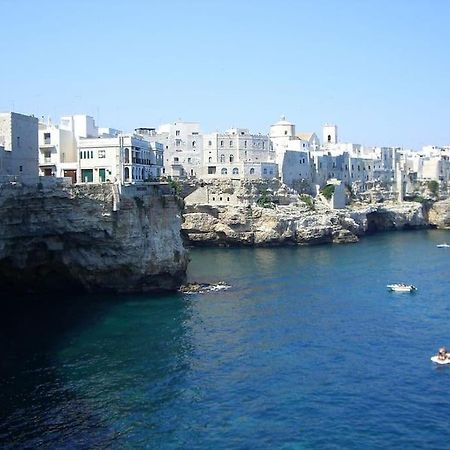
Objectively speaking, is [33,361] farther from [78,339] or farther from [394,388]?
[394,388]

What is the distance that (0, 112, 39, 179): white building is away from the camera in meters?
39.8

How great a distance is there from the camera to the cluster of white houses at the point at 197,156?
43.2m

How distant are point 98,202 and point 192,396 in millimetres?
18308

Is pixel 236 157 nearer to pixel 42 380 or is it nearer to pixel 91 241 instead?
pixel 91 241

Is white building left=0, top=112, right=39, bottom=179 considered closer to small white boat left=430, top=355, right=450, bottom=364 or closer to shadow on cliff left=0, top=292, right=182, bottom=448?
shadow on cliff left=0, top=292, right=182, bottom=448

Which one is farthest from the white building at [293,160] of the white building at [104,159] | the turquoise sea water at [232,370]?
the turquoise sea water at [232,370]

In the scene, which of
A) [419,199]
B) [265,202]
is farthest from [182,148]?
[419,199]

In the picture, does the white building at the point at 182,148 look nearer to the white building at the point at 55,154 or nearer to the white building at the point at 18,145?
the white building at the point at 55,154

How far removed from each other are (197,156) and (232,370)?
59211mm

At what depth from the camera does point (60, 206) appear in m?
40.8

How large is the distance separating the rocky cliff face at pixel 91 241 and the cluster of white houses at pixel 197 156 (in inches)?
100

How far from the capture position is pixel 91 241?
141ft

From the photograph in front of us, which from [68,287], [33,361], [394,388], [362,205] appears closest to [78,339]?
[33,361]

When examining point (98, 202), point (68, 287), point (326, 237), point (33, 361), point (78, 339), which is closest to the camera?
point (33, 361)
